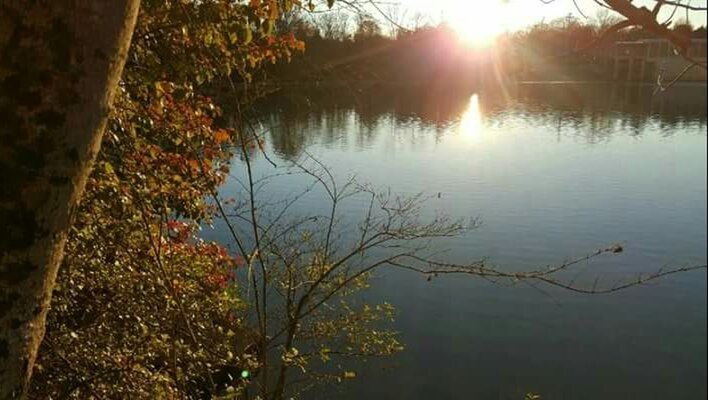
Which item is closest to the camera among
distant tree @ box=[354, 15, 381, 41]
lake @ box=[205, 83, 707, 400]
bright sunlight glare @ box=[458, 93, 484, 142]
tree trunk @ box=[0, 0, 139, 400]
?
tree trunk @ box=[0, 0, 139, 400]

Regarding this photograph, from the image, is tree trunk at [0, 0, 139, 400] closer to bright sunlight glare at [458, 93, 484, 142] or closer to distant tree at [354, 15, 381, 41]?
distant tree at [354, 15, 381, 41]

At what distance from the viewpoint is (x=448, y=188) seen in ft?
47.9

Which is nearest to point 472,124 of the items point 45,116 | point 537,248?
point 537,248

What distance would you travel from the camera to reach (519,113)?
97.5ft

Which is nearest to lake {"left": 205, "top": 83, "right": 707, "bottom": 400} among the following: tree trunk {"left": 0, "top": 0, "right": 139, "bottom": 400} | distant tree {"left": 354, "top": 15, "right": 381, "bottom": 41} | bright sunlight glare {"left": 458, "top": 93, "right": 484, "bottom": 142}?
distant tree {"left": 354, "top": 15, "right": 381, "bottom": 41}

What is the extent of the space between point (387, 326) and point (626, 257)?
15.0 ft

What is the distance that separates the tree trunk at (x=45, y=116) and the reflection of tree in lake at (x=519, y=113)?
9671mm

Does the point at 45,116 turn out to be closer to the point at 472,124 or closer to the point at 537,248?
the point at 537,248

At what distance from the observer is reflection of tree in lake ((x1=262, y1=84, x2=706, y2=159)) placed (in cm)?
2095

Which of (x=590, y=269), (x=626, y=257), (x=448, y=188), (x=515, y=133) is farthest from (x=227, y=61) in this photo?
(x=515, y=133)

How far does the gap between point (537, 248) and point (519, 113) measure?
20.2m

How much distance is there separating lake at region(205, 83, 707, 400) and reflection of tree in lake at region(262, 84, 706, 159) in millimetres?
370

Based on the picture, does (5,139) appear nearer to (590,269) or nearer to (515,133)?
(590,269)

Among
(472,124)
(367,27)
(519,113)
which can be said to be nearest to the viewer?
(367,27)
